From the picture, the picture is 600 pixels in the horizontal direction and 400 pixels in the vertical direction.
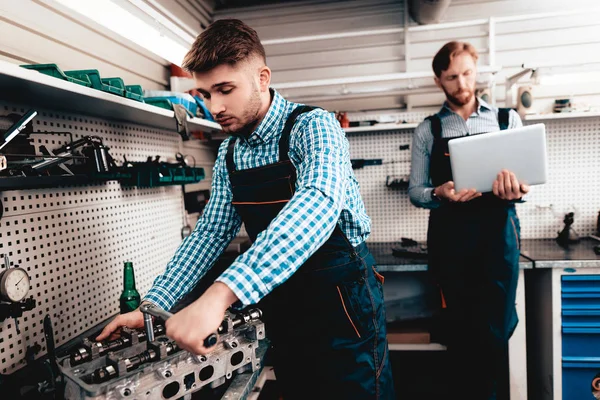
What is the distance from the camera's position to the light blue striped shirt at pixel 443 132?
2191mm

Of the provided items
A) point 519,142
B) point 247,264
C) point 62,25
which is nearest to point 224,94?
point 247,264

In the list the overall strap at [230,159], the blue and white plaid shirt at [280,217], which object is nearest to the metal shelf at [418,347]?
the blue and white plaid shirt at [280,217]

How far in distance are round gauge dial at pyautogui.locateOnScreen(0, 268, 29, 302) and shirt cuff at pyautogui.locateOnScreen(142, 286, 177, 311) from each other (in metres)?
0.39

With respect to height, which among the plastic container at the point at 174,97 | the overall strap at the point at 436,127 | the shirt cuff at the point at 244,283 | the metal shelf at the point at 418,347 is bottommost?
the metal shelf at the point at 418,347

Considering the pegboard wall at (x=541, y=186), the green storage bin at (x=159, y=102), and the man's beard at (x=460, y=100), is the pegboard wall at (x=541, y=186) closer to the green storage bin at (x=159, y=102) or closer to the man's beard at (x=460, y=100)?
the man's beard at (x=460, y=100)

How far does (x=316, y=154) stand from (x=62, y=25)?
1.39 metres

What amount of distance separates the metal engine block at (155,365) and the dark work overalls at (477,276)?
4.50ft

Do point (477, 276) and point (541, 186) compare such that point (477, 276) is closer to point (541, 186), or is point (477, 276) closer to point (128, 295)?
point (541, 186)

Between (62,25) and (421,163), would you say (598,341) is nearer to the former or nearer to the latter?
(421,163)

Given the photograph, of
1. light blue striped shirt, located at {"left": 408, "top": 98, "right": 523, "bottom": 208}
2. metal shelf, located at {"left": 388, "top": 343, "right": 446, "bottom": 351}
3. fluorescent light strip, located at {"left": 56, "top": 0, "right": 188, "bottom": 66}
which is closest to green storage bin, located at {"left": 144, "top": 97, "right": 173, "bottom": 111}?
fluorescent light strip, located at {"left": 56, "top": 0, "right": 188, "bottom": 66}

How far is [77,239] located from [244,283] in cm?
Answer: 110

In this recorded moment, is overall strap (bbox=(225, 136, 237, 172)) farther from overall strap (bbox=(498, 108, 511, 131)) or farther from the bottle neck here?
overall strap (bbox=(498, 108, 511, 131))

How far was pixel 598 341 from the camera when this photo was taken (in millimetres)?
2215

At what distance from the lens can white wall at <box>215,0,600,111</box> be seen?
304 centimetres
